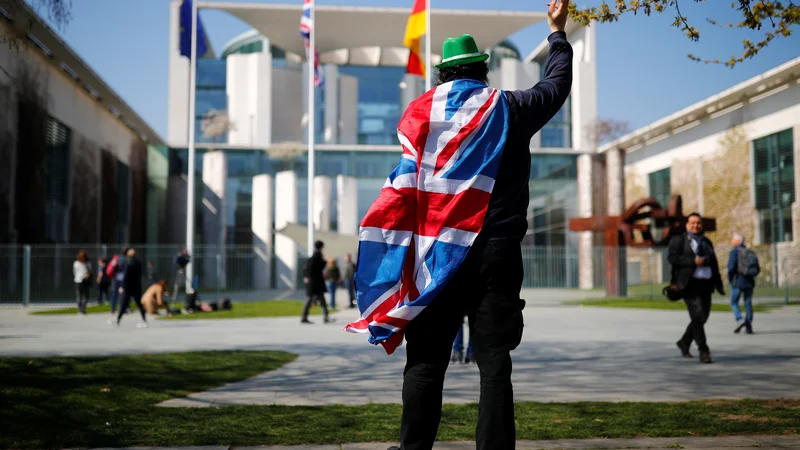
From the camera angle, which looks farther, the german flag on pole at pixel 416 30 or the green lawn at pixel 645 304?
the german flag on pole at pixel 416 30

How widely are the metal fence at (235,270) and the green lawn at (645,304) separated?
87 cm

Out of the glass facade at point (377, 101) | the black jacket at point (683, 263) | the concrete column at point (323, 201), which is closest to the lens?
the black jacket at point (683, 263)

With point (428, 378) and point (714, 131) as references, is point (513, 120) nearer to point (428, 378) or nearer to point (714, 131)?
point (428, 378)

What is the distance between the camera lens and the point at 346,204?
43.4m

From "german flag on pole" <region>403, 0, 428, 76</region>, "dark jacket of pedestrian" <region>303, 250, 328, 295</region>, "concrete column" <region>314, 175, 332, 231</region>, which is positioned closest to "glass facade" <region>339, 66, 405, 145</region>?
"concrete column" <region>314, 175, 332, 231</region>

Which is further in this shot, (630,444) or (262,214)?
(262,214)

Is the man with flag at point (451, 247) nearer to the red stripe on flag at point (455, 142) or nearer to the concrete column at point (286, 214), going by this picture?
→ the red stripe on flag at point (455, 142)

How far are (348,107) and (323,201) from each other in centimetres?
882

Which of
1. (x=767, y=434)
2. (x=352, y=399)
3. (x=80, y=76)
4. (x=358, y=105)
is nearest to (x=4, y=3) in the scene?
(x=352, y=399)

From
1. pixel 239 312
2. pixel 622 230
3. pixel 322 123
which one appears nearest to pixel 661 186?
pixel 622 230

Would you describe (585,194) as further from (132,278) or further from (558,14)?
(558,14)

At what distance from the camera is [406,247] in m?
3.07

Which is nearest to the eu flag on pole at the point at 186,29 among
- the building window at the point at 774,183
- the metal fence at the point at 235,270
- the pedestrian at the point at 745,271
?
the metal fence at the point at 235,270

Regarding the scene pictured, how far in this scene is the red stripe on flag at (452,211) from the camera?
2.99 meters
